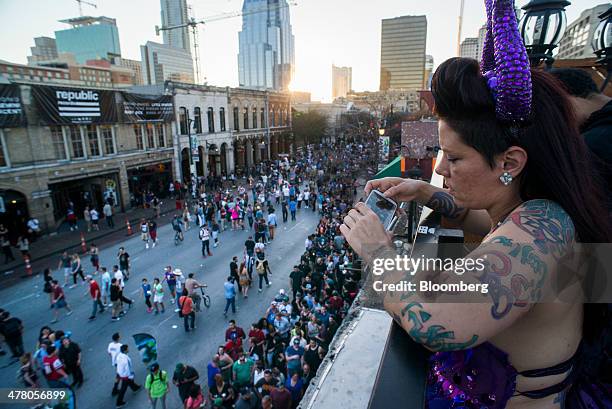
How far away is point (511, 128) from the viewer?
1.32 metres

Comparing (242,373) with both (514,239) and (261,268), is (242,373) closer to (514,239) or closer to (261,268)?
(261,268)

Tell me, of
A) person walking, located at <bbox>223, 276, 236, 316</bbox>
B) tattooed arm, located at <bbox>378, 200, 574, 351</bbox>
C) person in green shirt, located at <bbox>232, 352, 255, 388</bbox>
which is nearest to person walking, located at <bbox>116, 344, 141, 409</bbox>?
person in green shirt, located at <bbox>232, 352, 255, 388</bbox>

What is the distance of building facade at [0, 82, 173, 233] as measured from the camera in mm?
18828

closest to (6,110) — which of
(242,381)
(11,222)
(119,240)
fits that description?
(11,222)

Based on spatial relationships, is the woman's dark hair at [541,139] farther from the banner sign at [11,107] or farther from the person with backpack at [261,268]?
the banner sign at [11,107]

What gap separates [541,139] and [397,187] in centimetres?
101

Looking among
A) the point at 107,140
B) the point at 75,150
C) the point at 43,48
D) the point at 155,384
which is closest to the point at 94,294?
the point at 155,384

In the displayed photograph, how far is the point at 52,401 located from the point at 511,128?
382 inches

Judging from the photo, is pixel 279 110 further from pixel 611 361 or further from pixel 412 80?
pixel 412 80

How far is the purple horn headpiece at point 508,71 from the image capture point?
1.26 metres

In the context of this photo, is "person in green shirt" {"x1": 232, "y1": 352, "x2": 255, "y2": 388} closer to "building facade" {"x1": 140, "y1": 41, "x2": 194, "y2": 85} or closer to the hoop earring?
the hoop earring

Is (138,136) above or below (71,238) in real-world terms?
above

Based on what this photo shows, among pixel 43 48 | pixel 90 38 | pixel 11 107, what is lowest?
pixel 11 107

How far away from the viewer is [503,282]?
1.13m
